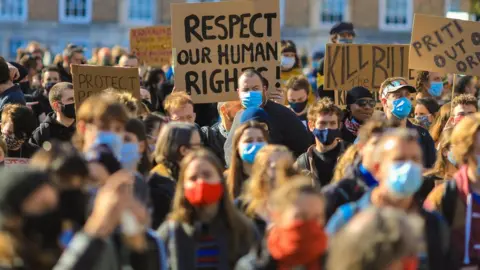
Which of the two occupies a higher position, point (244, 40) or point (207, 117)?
point (244, 40)

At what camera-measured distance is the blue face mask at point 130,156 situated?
649cm

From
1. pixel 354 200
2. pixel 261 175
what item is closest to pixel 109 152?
pixel 261 175

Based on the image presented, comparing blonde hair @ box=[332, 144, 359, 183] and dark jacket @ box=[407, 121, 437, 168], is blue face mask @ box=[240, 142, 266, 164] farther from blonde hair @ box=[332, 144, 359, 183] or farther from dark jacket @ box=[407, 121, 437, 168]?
dark jacket @ box=[407, 121, 437, 168]

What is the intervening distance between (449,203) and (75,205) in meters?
2.10

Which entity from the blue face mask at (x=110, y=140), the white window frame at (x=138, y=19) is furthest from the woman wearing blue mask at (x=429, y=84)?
the white window frame at (x=138, y=19)

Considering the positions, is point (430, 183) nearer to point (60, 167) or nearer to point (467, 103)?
point (467, 103)

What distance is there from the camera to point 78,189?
5449mm

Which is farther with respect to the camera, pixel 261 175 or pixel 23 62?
pixel 23 62

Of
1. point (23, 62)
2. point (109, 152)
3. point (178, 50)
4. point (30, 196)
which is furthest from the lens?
point (23, 62)

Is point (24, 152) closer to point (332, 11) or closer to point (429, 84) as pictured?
point (429, 84)

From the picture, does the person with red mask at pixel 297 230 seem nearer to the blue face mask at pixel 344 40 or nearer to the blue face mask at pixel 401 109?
the blue face mask at pixel 401 109

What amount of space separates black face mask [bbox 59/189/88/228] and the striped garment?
2.17ft

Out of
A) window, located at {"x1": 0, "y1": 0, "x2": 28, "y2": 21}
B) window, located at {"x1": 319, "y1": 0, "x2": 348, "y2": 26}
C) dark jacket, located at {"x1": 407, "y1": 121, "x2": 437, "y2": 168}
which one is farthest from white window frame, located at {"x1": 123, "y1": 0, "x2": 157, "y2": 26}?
dark jacket, located at {"x1": 407, "y1": 121, "x2": 437, "y2": 168}

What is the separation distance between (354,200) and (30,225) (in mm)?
1948
